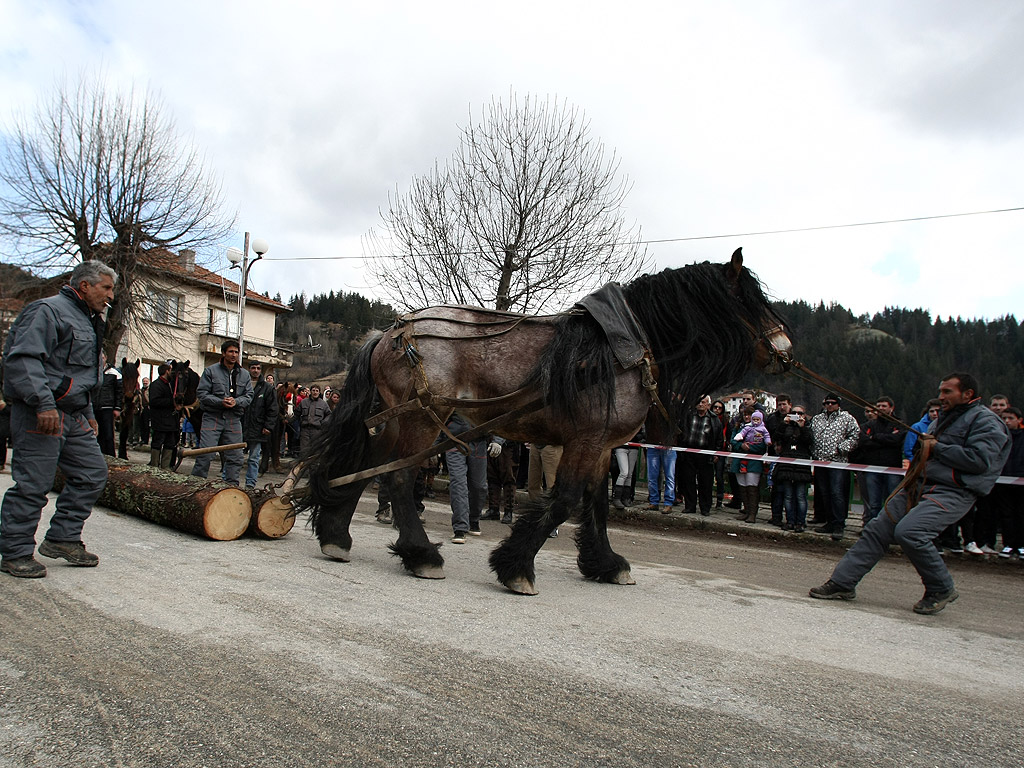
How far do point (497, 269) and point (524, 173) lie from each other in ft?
8.10

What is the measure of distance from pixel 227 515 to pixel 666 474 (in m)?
7.13

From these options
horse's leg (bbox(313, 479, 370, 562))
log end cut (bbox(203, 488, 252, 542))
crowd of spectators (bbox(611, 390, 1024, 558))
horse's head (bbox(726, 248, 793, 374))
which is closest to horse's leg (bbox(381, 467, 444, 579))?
horse's leg (bbox(313, 479, 370, 562))

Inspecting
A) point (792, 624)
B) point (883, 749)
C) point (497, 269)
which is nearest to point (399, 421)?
point (792, 624)

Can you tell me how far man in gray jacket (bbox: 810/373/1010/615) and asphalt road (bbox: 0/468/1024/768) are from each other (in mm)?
240

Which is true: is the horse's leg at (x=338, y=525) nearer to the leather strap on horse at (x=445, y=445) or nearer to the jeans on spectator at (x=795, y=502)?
the leather strap on horse at (x=445, y=445)

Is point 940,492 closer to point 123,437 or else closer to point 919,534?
point 919,534

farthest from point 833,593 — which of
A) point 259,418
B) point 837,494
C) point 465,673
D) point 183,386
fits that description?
point 183,386

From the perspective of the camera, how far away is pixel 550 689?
2988 mm

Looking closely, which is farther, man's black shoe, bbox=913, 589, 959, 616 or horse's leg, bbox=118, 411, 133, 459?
horse's leg, bbox=118, 411, 133, 459

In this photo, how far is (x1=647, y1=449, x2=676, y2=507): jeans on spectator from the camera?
36.4ft

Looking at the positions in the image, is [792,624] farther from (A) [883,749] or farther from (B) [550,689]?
(B) [550,689]

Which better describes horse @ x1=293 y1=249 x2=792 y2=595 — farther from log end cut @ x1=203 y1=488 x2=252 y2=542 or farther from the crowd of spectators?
the crowd of spectators

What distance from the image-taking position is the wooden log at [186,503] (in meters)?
5.93

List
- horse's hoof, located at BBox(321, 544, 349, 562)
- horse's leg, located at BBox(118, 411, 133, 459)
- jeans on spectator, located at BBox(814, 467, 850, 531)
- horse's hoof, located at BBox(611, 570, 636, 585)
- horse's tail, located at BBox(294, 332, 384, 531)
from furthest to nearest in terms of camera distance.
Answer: horse's leg, located at BBox(118, 411, 133, 459), jeans on spectator, located at BBox(814, 467, 850, 531), horse's tail, located at BBox(294, 332, 384, 531), horse's hoof, located at BBox(321, 544, 349, 562), horse's hoof, located at BBox(611, 570, 636, 585)
